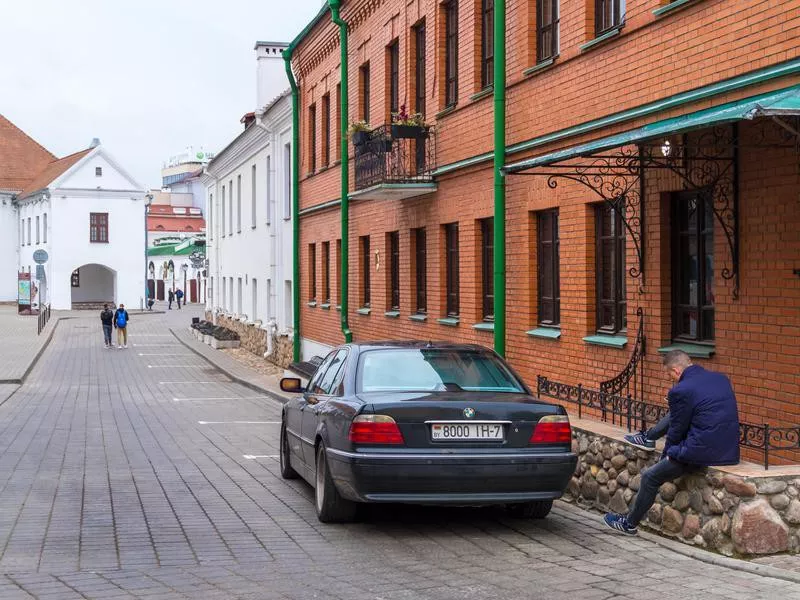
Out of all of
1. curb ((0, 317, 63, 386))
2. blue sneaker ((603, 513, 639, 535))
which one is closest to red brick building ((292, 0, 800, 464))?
blue sneaker ((603, 513, 639, 535))

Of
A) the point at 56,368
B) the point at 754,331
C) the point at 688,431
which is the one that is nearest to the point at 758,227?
the point at 754,331

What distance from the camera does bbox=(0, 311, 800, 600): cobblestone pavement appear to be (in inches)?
279

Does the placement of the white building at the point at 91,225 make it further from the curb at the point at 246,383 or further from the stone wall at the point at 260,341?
the curb at the point at 246,383

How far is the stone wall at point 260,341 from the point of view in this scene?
31.9 m

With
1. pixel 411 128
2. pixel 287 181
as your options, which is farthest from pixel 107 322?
pixel 411 128

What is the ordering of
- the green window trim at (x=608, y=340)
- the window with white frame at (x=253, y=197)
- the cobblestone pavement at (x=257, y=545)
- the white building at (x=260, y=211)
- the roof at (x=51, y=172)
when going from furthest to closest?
1. the roof at (x=51, y=172)
2. the window with white frame at (x=253, y=197)
3. the white building at (x=260, y=211)
4. the green window trim at (x=608, y=340)
5. the cobblestone pavement at (x=257, y=545)

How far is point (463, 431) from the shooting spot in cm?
851

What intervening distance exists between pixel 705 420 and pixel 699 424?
0.05 m

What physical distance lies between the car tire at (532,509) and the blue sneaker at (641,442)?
0.76 metres

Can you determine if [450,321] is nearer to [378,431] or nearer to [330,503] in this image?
[330,503]

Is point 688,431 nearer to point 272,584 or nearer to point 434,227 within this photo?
point 272,584

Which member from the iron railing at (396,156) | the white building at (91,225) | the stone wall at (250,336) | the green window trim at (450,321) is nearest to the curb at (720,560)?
the green window trim at (450,321)

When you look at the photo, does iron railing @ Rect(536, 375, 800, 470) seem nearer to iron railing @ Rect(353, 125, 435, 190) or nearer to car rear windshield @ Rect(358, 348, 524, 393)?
car rear windshield @ Rect(358, 348, 524, 393)

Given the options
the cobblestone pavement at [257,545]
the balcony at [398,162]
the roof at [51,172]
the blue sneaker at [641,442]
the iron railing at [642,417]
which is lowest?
the cobblestone pavement at [257,545]
